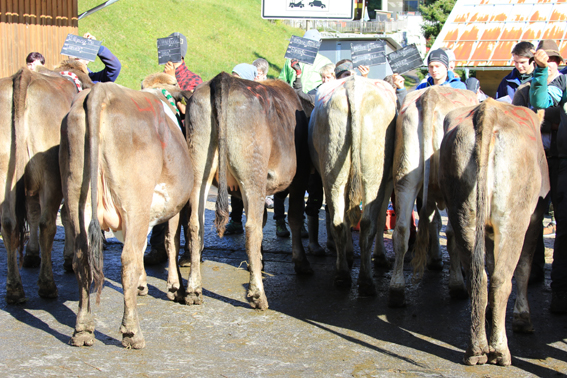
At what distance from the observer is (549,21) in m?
17.3

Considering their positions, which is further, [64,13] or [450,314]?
[64,13]

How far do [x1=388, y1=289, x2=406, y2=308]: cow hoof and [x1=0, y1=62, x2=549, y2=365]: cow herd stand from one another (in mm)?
11

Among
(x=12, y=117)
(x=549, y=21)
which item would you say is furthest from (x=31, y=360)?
(x=549, y=21)

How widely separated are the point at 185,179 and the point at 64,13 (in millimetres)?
7804

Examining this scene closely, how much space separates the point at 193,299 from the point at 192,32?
3605 cm

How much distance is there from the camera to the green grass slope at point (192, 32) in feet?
94.6

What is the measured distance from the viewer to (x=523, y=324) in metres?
4.44

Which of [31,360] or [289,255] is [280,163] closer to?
[289,255]

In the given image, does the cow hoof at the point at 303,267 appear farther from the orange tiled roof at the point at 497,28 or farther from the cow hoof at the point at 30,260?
the orange tiled roof at the point at 497,28

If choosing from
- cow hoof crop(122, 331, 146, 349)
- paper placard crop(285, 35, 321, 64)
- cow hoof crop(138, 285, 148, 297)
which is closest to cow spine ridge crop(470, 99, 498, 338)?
cow hoof crop(122, 331, 146, 349)

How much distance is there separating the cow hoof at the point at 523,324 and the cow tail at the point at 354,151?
1.67 metres

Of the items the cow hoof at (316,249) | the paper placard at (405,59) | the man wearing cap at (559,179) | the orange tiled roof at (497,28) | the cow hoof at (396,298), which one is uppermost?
the orange tiled roof at (497,28)

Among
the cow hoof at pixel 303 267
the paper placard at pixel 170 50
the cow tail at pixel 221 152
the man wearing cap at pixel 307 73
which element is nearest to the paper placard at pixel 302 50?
the man wearing cap at pixel 307 73

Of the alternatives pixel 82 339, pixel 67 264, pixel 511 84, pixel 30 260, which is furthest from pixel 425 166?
pixel 30 260
